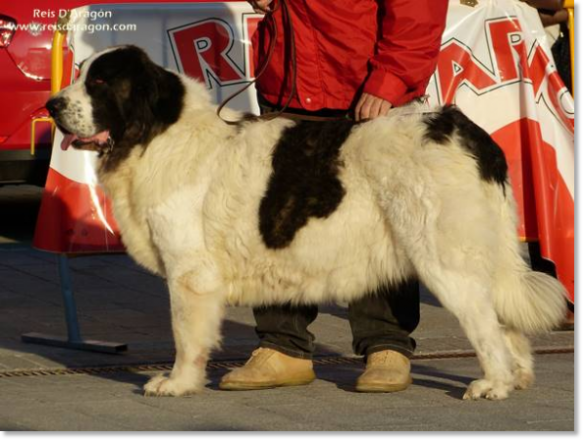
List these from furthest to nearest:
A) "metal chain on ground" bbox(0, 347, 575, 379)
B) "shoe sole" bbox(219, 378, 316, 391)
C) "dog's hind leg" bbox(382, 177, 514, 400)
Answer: "metal chain on ground" bbox(0, 347, 575, 379)
"shoe sole" bbox(219, 378, 316, 391)
"dog's hind leg" bbox(382, 177, 514, 400)

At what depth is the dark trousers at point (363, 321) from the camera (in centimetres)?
636

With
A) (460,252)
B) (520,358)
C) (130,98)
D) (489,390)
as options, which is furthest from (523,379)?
(130,98)

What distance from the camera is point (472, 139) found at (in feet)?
19.1

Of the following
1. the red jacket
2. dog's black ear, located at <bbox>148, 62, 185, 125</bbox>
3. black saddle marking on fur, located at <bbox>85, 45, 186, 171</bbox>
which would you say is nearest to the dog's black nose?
black saddle marking on fur, located at <bbox>85, 45, 186, 171</bbox>

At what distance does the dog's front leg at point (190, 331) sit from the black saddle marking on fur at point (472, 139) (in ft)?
3.88

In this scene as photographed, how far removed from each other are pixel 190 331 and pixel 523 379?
1482 mm

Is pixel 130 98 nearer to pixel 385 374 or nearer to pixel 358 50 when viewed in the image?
pixel 358 50

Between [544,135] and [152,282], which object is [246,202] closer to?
[544,135]

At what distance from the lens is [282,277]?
237 inches

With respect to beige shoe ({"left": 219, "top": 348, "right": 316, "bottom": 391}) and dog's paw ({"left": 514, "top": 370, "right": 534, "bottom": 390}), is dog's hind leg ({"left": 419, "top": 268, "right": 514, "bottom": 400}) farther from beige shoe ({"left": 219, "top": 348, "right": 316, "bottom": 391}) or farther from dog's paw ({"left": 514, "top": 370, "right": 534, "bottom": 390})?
beige shoe ({"left": 219, "top": 348, "right": 316, "bottom": 391})

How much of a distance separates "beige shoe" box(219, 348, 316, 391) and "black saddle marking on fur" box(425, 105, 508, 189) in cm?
131

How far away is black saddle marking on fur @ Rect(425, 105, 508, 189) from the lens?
19.0 feet

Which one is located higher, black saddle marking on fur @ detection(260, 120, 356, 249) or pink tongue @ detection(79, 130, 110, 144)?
pink tongue @ detection(79, 130, 110, 144)

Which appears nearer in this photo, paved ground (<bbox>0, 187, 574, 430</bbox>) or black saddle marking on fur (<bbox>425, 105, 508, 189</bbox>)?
paved ground (<bbox>0, 187, 574, 430</bbox>)
